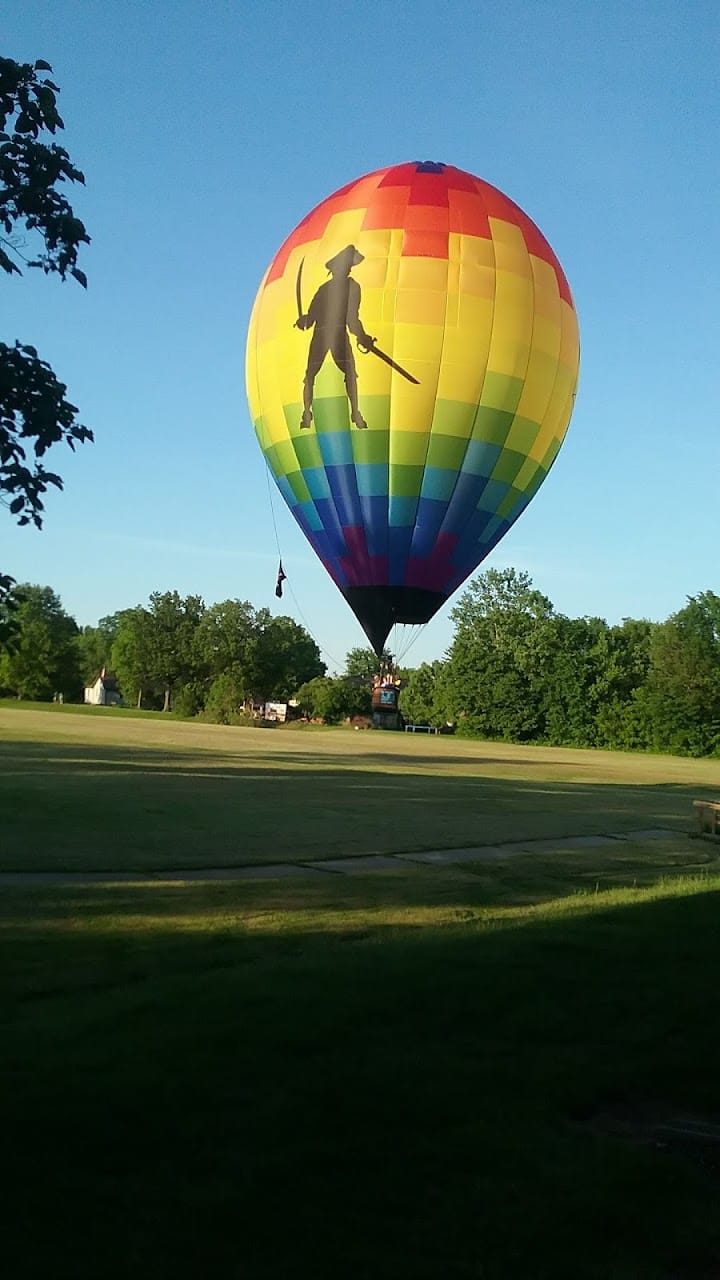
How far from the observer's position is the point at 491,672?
90.2 metres

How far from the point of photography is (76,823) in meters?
18.4

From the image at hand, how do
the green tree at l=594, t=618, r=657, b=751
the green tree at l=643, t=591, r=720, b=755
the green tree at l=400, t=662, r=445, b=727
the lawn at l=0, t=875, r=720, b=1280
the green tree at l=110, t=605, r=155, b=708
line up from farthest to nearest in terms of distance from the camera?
1. the green tree at l=110, t=605, r=155, b=708
2. the green tree at l=400, t=662, r=445, b=727
3. the green tree at l=594, t=618, r=657, b=751
4. the green tree at l=643, t=591, r=720, b=755
5. the lawn at l=0, t=875, r=720, b=1280

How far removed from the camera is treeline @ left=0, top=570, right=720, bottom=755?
80.4 metres

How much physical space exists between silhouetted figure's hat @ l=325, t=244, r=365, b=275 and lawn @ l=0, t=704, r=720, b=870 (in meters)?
12.8

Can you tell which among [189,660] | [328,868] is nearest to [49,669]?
[189,660]

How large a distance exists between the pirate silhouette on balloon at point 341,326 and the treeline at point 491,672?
118 feet

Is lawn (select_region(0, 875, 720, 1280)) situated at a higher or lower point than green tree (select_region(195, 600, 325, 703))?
lower

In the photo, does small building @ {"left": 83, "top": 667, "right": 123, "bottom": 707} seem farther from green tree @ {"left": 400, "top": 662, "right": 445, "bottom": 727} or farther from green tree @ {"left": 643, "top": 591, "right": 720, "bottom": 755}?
green tree @ {"left": 643, "top": 591, "right": 720, "bottom": 755}

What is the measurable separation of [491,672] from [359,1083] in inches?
3370

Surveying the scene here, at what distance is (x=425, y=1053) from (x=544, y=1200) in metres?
1.61

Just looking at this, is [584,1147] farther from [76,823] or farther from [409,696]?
[409,696]

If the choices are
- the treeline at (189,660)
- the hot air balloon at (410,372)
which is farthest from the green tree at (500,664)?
the hot air balloon at (410,372)

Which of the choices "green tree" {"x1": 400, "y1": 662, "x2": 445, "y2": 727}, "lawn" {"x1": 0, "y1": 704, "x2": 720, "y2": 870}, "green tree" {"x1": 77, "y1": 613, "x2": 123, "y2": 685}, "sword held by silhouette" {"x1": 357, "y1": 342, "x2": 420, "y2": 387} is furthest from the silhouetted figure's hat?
"green tree" {"x1": 77, "y1": 613, "x2": 123, "y2": 685}

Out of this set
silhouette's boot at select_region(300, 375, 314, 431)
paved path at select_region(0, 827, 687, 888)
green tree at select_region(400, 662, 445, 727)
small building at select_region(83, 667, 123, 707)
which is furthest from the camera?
small building at select_region(83, 667, 123, 707)
